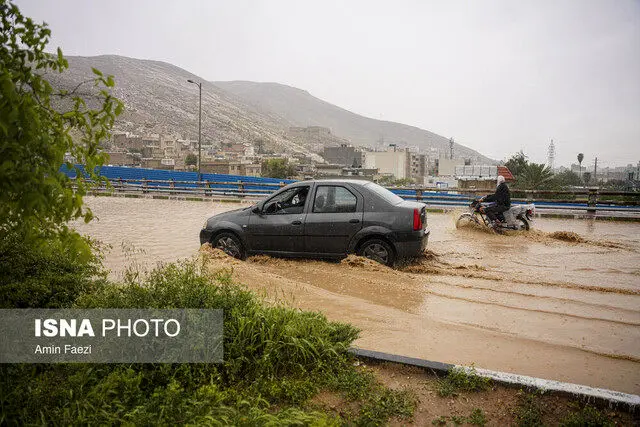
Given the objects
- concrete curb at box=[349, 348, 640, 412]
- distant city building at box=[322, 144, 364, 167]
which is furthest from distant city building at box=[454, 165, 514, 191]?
distant city building at box=[322, 144, 364, 167]

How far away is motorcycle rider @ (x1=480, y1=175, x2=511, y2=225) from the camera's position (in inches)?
488

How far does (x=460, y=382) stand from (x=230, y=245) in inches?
236

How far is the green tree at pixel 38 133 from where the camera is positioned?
6.74ft

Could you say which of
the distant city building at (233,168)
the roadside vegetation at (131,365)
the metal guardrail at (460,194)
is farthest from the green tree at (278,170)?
the roadside vegetation at (131,365)

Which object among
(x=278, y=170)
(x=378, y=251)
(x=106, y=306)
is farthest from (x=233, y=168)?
(x=106, y=306)

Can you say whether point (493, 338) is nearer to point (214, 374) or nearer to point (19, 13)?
point (214, 374)

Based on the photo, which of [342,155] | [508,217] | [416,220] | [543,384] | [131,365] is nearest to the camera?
[543,384]

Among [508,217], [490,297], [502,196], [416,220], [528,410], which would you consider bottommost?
[490,297]

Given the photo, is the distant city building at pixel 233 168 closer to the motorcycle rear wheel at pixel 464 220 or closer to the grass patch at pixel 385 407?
the motorcycle rear wheel at pixel 464 220

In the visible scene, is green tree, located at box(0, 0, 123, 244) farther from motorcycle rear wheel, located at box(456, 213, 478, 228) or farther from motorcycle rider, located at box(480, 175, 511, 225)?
motorcycle rear wheel, located at box(456, 213, 478, 228)

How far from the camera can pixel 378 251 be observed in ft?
25.3

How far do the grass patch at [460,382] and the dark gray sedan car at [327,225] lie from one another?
4.20 m

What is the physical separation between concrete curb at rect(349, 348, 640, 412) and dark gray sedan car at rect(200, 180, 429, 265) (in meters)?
3.98

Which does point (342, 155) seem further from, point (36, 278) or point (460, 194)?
point (36, 278)
